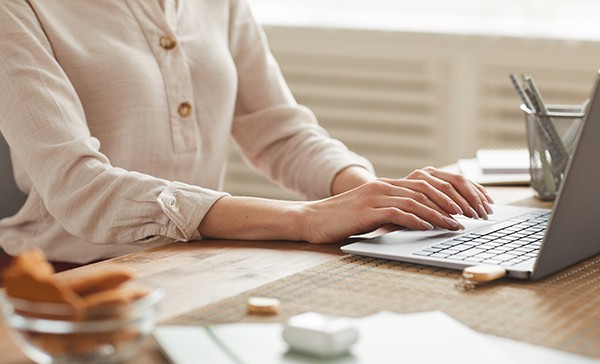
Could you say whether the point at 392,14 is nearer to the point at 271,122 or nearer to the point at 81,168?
the point at 271,122

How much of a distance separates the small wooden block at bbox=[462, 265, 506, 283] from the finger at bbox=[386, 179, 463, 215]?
0.22m

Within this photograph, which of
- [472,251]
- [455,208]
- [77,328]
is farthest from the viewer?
[455,208]

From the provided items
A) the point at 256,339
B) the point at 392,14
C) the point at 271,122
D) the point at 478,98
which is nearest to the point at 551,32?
the point at 478,98

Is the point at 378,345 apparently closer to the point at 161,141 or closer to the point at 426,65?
the point at 161,141

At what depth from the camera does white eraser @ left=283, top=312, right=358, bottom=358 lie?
77 cm

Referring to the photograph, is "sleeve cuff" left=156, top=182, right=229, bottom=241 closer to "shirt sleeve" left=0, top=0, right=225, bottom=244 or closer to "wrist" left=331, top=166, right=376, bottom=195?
"shirt sleeve" left=0, top=0, right=225, bottom=244

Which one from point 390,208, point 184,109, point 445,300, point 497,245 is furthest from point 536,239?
point 184,109

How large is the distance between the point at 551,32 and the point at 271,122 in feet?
4.60

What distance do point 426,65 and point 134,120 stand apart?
1681 mm

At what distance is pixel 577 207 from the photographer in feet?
3.61

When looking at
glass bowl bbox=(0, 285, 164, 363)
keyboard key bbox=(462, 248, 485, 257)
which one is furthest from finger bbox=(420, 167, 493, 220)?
glass bowl bbox=(0, 285, 164, 363)

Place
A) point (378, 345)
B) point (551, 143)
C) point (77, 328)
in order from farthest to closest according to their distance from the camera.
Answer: point (551, 143) < point (378, 345) < point (77, 328)

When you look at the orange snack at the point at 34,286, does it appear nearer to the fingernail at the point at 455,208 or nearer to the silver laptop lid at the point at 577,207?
the silver laptop lid at the point at 577,207

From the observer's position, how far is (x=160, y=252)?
3.95 feet
